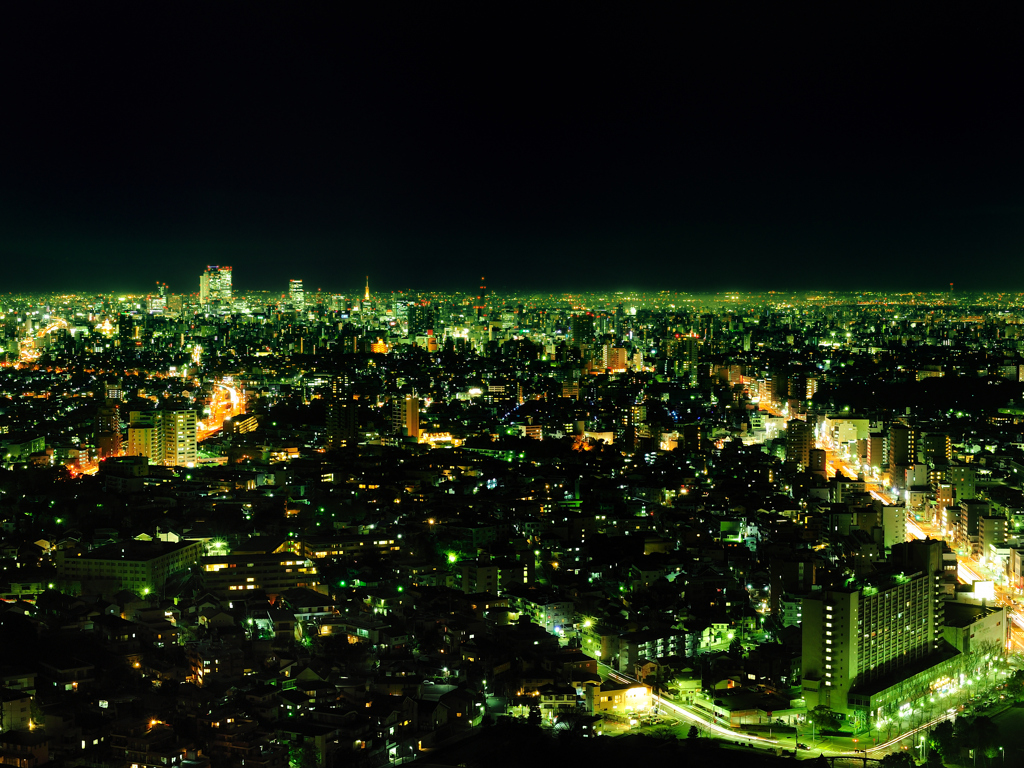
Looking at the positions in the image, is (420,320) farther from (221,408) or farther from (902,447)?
(902,447)

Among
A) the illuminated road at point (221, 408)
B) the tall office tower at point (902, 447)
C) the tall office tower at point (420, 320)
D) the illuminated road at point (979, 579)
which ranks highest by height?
the tall office tower at point (420, 320)

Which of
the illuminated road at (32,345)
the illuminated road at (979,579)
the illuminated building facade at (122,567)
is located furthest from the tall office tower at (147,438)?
the illuminated road at (32,345)

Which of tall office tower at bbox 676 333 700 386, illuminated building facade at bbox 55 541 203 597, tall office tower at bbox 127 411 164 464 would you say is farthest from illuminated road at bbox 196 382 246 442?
tall office tower at bbox 676 333 700 386

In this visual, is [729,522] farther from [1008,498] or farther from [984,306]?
[984,306]

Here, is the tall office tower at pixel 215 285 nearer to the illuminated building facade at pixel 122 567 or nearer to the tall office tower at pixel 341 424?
the tall office tower at pixel 341 424

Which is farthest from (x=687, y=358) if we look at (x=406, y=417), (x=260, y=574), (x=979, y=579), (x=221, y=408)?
(x=260, y=574)

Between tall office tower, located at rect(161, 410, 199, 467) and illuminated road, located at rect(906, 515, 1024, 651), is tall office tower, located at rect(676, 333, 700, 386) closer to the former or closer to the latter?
tall office tower, located at rect(161, 410, 199, 467)
